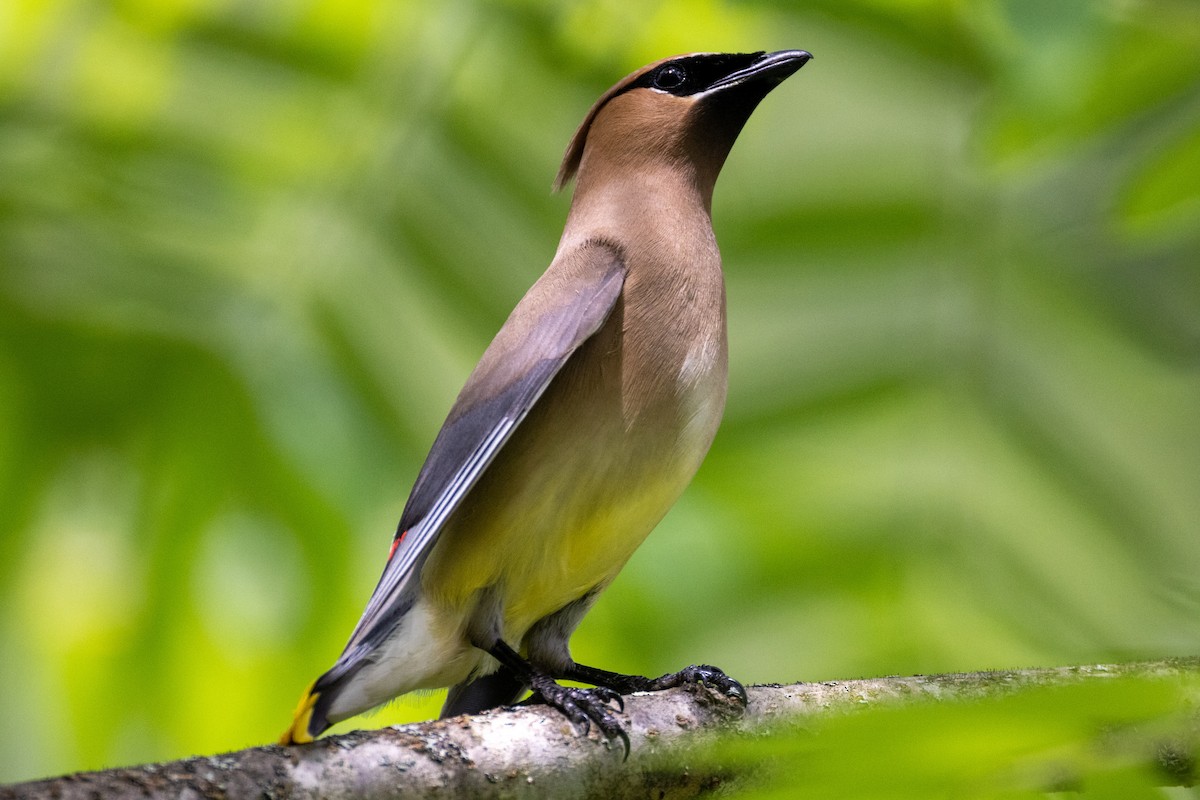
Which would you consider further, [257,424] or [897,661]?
[897,661]

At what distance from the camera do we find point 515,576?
196 cm

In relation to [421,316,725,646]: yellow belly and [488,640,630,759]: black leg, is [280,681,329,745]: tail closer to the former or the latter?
[488,640,630,759]: black leg

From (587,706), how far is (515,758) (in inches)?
6.5

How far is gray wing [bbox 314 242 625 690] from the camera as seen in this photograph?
182 centimetres

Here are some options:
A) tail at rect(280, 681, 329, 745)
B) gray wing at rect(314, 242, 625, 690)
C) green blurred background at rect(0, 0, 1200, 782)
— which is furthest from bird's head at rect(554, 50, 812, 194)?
tail at rect(280, 681, 329, 745)

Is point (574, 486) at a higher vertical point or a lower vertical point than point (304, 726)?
higher

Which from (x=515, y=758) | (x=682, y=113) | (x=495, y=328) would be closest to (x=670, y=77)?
(x=682, y=113)

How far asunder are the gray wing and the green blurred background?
1.35ft

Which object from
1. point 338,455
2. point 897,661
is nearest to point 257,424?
point 338,455

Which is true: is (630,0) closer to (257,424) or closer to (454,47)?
(454,47)

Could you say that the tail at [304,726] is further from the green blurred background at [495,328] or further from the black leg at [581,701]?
the green blurred background at [495,328]

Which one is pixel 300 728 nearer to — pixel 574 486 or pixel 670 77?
pixel 574 486

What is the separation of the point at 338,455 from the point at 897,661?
4.08 ft

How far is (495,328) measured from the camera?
9.05ft
